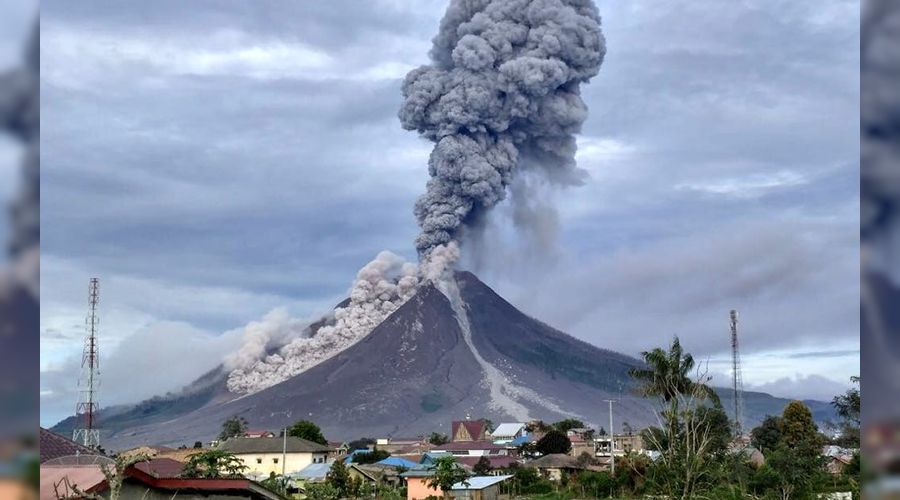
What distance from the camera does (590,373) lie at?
473 feet

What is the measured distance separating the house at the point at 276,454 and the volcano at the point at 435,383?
203 ft

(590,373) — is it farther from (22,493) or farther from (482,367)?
(22,493)

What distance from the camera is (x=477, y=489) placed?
32531mm

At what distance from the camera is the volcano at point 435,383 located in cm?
11706

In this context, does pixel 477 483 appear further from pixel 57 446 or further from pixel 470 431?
pixel 470 431

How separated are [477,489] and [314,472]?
1215 cm

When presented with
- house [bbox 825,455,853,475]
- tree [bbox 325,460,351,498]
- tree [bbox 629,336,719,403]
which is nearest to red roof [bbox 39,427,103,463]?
tree [bbox 629,336,719,403]

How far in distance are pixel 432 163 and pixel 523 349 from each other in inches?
2252

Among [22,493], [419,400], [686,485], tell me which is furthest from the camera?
[419,400]

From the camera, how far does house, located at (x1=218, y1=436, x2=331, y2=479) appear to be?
47.4 m

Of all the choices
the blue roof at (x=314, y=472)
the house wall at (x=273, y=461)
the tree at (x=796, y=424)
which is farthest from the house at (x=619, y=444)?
the blue roof at (x=314, y=472)

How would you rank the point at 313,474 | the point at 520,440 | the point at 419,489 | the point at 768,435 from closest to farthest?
the point at 419,489
the point at 313,474
the point at 768,435
the point at 520,440

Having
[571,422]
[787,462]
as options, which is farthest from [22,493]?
[571,422]

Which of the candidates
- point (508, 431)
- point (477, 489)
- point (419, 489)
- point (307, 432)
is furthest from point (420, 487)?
point (508, 431)
